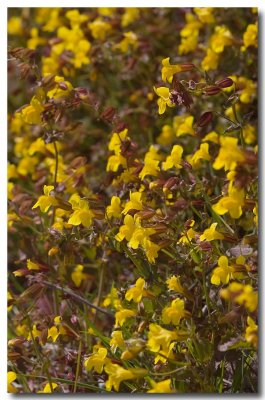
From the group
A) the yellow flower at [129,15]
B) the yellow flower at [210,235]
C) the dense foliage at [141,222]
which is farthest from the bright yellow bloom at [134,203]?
the yellow flower at [129,15]

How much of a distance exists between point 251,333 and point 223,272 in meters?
0.16

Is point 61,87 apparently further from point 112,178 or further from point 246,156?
point 246,156

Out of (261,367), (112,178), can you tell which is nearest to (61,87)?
(112,178)

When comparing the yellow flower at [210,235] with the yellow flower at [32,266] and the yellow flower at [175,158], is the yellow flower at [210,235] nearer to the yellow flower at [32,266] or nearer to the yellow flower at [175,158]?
the yellow flower at [175,158]

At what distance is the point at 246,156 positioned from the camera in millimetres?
1430

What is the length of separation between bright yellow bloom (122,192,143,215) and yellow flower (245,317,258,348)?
0.34 m

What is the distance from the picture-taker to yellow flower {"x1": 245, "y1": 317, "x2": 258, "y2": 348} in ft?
4.76

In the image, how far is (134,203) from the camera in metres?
1.68

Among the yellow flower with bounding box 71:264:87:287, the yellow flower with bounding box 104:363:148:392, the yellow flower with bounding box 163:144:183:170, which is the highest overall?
the yellow flower with bounding box 163:144:183:170

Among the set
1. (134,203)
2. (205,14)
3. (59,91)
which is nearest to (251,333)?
(134,203)

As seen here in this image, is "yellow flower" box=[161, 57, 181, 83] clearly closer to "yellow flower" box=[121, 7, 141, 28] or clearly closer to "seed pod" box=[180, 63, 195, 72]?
"seed pod" box=[180, 63, 195, 72]

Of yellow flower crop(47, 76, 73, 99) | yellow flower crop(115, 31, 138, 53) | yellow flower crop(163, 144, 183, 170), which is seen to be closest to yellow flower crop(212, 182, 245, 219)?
yellow flower crop(163, 144, 183, 170)

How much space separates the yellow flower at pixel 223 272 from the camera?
1567 millimetres

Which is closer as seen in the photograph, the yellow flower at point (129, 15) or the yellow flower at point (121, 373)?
the yellow flower at point (121, 373)
